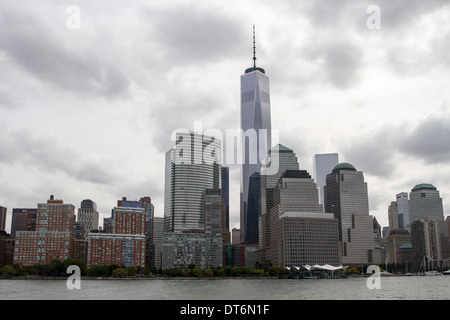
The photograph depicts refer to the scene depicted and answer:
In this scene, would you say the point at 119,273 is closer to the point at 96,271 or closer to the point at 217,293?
the point at 96,271

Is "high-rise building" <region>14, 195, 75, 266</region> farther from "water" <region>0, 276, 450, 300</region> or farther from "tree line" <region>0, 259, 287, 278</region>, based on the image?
"water" <region>0, 276, 450, 300</region>

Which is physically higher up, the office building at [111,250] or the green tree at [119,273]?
the office building at [111,250]

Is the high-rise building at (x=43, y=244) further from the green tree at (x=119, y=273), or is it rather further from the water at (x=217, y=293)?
the water at (x=217, y=293)

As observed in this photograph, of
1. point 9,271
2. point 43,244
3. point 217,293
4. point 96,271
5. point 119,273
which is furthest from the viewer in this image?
point 43,244

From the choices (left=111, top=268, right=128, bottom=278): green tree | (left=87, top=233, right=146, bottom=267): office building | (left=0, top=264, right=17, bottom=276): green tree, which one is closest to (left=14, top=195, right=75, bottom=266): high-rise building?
(left=87, top=233, right=146, bottom=267): office building

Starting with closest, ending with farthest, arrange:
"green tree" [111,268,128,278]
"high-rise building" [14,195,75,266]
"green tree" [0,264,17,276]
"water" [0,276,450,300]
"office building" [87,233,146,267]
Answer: "water" [0,276,450,300], "green tree" [111,268,128,278], "green tree" [0,264,17,276], "high-rise building" [14,195,75,266], "office building" [87,233,146,267]

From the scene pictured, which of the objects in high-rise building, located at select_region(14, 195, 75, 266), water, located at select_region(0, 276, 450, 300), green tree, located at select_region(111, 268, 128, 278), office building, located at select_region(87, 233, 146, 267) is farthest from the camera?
office building, located at select_region(87, 233, 146, 267)

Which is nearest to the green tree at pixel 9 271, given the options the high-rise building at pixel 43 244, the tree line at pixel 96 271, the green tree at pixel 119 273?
the tree line at pixel 96 271

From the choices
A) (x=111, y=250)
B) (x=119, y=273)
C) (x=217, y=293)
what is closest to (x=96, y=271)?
(x=119, y=273)

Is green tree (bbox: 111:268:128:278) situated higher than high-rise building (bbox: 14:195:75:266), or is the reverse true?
high-rise building (bbox: 14:195:75:266)
